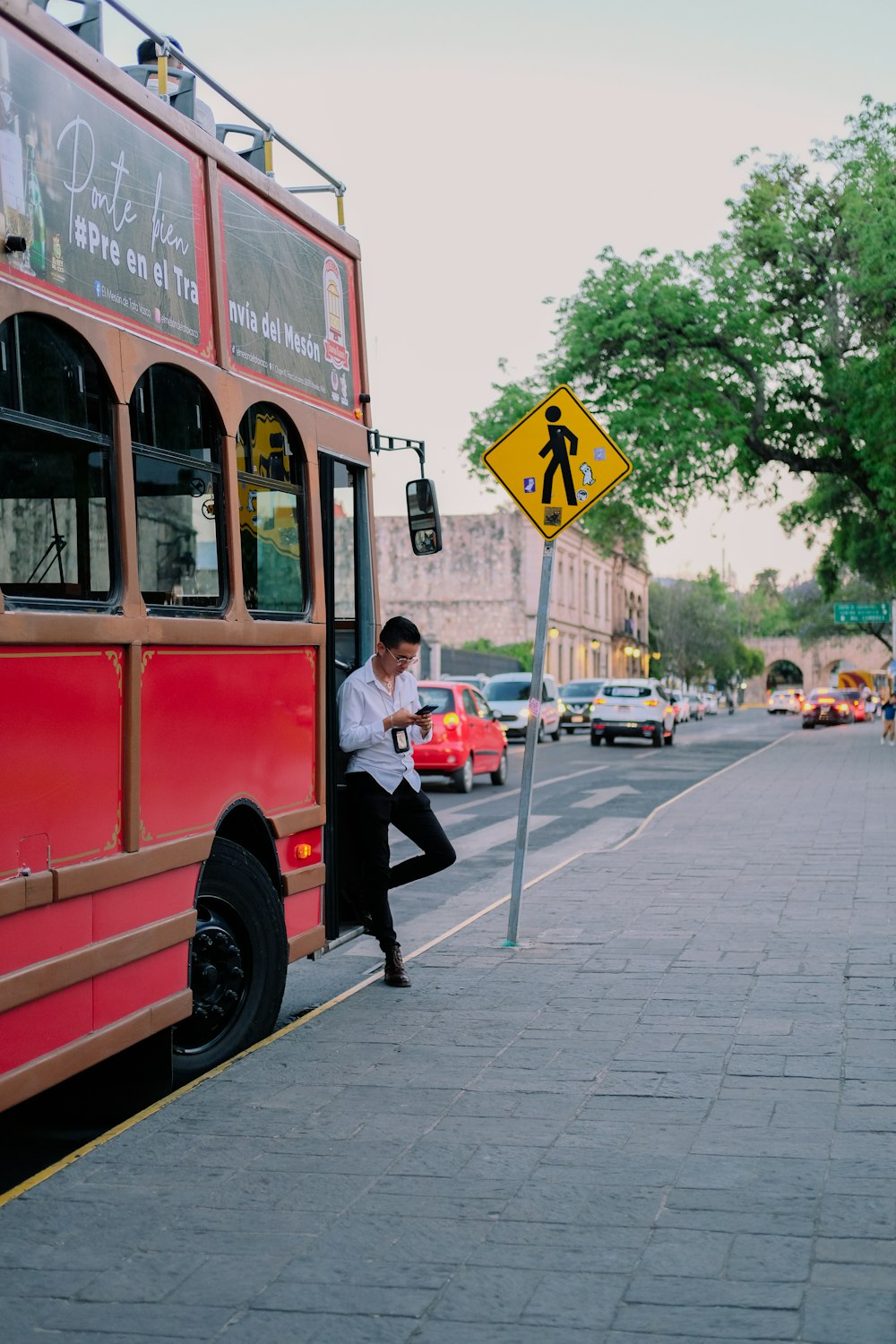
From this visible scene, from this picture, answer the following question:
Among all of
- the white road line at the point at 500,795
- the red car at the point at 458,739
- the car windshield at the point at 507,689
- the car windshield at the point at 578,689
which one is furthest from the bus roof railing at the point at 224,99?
the car windshield at the point at 578,689

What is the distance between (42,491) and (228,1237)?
2.15m

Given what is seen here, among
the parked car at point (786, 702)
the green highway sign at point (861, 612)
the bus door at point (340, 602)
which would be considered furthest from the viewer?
the parked car at point (786, 702)

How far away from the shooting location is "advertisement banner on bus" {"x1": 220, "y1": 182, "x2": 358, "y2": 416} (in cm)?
640

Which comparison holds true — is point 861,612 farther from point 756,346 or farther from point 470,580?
point 756,346

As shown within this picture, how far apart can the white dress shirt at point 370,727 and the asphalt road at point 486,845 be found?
3.87ft

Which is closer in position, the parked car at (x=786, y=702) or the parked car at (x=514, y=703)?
the parked car at (x=514, y=703)

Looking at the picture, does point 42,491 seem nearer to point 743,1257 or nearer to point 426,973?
point 743,1257

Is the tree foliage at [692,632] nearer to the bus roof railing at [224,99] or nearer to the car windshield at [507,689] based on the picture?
the car windshield at [507,689]

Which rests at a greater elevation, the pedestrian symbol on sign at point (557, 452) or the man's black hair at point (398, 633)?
the pedestrian symbol on sign at point (557, 452)

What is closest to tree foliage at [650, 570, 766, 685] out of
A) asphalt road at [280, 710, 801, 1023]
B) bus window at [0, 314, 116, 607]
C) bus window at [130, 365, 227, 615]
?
asphalt road at [280, 710, 801, 1023]

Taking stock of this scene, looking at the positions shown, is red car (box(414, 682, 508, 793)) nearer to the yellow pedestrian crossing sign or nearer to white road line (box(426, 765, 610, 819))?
white road line (box(426, 765, 610, 819))

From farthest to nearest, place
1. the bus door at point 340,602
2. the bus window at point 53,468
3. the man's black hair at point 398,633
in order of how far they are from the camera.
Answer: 1. the man's black hair at point 398,633
2. the bus door at point 340,602
3. the bus window at point 53,468

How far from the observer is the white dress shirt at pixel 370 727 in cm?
748

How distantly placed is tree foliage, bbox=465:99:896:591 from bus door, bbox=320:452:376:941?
24.4 m
